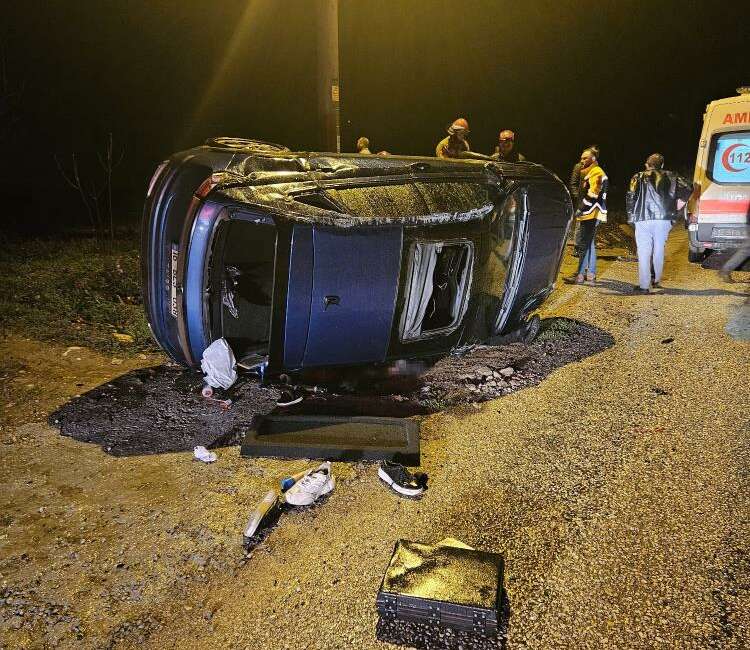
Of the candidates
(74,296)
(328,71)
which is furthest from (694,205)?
(74,296)

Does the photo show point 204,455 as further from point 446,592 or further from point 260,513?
point 446,592

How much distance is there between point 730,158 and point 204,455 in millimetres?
7790

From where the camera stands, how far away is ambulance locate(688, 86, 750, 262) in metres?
7.83

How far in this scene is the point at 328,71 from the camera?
7676 millimetres

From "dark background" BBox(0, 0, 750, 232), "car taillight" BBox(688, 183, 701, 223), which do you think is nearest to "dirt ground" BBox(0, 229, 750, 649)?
"car taillight" BBox(688, 183, 701, 223)

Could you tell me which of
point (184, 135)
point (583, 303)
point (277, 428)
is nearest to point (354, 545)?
point (277, 428)

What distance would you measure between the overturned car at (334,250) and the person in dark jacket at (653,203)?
2757mm

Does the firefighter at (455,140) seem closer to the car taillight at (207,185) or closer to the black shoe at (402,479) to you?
the car taillight at (207,185)

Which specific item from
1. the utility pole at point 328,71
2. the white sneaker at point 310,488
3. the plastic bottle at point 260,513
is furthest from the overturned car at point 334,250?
the utility pole at point 328,71

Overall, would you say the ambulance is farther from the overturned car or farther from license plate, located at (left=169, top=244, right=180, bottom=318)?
license plate, located at (left=169, top=244, right=180, bottom=318)

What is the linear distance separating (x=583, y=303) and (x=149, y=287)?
5.15 metres

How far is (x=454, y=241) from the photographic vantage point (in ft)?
15.3

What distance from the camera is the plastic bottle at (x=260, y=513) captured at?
10.1 ft

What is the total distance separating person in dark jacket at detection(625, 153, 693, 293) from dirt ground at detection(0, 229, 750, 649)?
3024 mm
